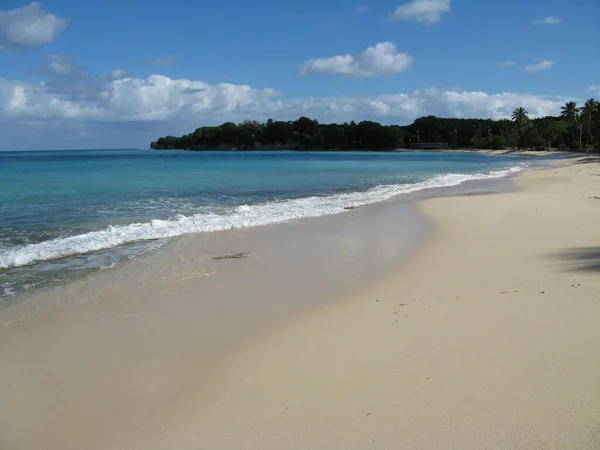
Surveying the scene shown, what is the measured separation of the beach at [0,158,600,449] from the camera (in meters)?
3.15

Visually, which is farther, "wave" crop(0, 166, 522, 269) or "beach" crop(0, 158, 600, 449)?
"wave" crop(0, 166, 522, 269)

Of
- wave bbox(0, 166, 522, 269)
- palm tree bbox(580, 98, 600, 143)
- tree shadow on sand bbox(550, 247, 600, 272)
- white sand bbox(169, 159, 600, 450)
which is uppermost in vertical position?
palm tree bbox(580, 98, 600, 143)

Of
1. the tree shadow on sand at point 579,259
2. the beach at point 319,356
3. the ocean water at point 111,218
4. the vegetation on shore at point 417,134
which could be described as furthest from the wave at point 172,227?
the vegetation on shore at point 417,134

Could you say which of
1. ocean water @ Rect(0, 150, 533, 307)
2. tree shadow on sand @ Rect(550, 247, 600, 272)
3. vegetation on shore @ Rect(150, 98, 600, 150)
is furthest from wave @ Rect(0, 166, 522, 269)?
vegetation on shore @ Rect(150, 98, 600, 150)

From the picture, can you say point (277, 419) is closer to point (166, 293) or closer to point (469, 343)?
point (469, 343)

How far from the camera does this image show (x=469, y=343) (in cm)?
435

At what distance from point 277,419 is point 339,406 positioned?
0.48 m

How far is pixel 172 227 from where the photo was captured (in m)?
11.9

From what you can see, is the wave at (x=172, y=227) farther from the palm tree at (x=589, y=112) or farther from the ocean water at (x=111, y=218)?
the palm tree at (x=589, y=112)

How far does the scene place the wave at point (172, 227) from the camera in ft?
29.8

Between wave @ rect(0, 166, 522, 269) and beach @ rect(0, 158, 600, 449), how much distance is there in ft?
7.41

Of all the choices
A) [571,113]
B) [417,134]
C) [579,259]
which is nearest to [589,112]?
[571,113]

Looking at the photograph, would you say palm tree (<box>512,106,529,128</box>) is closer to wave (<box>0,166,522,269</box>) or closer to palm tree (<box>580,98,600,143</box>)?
palm tree (<box>580,98,600,143</box>)

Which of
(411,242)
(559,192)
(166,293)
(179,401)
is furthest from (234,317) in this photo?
(559,192)
